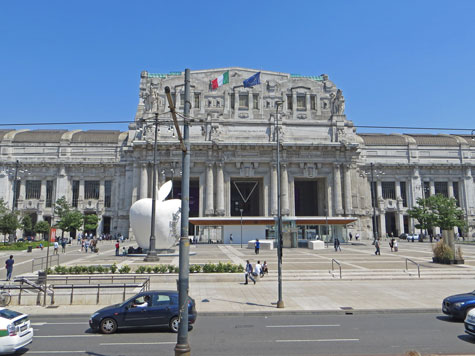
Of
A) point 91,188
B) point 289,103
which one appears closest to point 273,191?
point 289,103

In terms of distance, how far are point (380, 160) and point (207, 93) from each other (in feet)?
132

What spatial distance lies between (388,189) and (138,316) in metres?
77.1

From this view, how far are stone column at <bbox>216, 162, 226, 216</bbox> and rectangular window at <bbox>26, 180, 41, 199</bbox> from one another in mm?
36218

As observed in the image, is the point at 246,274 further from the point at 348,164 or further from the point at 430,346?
the point at 348,164

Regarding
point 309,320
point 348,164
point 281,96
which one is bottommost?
point 309,320

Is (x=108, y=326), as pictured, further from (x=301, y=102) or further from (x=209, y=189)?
(x=301, y=102)

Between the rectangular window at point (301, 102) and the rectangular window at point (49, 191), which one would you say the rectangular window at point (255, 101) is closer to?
the rectangular window at point (301, 102)

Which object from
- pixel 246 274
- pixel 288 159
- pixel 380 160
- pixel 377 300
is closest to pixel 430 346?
pixel 377 300

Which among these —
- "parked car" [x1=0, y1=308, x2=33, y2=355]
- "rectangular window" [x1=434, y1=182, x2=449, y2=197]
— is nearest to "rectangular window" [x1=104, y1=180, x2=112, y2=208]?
"parked car" [x1=0, y1=308, x2=33, y2=355]

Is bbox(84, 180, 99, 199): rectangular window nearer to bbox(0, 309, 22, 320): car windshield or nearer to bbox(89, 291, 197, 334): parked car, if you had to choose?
bbox(89, 291, 197, 334): parked car

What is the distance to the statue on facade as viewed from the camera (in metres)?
73.9

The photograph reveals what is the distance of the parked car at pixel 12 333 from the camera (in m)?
9.11

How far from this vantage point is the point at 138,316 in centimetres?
1183

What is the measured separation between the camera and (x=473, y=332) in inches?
403
